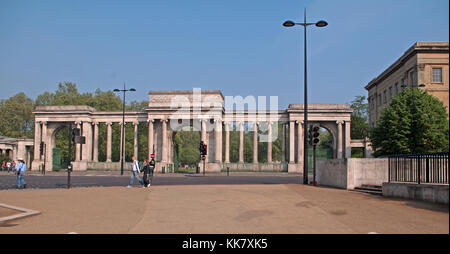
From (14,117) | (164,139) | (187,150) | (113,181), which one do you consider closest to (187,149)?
(187,150)

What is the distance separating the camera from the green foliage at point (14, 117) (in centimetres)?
9219

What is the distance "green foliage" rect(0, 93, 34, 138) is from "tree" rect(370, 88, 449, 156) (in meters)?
86.0

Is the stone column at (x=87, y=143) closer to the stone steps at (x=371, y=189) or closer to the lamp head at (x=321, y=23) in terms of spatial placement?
the lamp head at (x=321, y=23)

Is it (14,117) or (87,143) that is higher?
(14,117)

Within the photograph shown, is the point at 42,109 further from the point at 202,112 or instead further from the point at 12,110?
the point at 12,110

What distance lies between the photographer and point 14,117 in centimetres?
9256

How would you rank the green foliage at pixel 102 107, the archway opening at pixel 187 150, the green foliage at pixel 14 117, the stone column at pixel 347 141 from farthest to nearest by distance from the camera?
the archway opening at pixel 187 150 < the green foliage at pixel 14 117 < the green foliage at pixel 102 107 < the stone column at pixel 347 141

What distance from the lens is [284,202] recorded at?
1190 centimetres

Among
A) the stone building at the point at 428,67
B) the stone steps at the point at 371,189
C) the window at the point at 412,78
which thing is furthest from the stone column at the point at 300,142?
the stone steps at the point at 371,189

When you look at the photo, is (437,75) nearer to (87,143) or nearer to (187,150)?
(87,143)

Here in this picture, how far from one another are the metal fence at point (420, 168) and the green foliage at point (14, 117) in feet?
313

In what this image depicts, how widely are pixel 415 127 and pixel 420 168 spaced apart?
81.6 ft

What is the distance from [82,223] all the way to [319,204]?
22.0ft

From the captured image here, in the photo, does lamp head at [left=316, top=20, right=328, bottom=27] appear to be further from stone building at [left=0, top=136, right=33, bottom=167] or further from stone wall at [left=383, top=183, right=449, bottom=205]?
stone building at [left=0, top=136, right=33, bottom=167]
